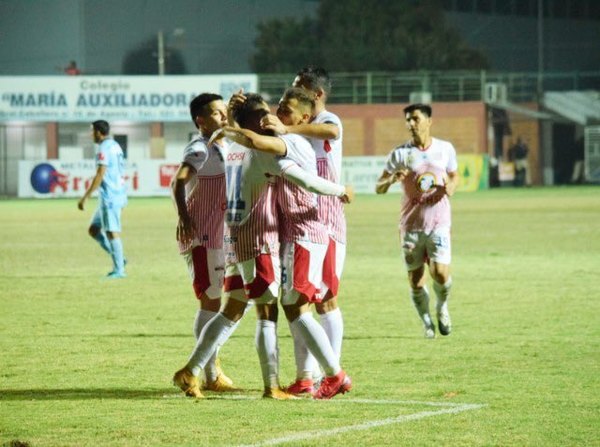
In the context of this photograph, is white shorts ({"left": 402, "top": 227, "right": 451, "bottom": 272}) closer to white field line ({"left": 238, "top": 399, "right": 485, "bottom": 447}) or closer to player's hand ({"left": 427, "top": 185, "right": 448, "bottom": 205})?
player's hand ({"left": 427, "top": 185, "right": 448, "bottom": 205})

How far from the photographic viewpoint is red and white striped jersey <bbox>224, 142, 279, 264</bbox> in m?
9.20

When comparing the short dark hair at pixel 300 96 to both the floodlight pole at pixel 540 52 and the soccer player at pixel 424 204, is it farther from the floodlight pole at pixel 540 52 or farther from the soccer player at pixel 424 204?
the floodlight pole at pixel 540 52

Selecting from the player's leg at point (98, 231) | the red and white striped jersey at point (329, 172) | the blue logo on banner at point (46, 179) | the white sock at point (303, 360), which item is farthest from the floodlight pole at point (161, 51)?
the white sock at point (303, 360)

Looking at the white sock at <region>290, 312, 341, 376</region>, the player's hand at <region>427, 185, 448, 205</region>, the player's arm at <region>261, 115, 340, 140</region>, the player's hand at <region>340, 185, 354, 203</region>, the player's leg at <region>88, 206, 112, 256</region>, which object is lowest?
the white sock at <region>290, 312, 341, 376</region>

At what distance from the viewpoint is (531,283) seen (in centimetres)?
1869

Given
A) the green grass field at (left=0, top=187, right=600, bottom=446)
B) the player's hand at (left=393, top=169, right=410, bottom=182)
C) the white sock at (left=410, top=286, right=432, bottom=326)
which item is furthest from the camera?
the white sock at (left=410, top=286, right=432, bottom=326)

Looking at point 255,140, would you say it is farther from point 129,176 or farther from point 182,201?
point 129,176

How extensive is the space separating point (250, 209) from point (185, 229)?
37.6 inches

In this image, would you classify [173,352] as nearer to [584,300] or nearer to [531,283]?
[584,300]

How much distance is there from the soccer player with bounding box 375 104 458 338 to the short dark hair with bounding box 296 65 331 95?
3.43 metres

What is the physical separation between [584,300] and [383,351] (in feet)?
15.9

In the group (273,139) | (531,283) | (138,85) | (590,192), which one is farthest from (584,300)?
(138,85)

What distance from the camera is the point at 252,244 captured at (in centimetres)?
923

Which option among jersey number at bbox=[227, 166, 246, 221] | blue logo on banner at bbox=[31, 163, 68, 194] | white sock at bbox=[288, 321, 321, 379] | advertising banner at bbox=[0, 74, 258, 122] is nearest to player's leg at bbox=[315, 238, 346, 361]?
white sock at bbox=[288, 321, 321, 379]
